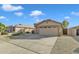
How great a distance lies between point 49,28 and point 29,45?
1.64 m

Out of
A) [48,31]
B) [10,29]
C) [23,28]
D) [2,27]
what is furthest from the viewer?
[48,31]

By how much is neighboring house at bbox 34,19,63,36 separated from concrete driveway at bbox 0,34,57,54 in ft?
1.29

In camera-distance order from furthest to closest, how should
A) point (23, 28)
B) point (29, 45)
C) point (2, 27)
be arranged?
1. point (23, 28)
2. point (2, 27)
3. point (29, 45)

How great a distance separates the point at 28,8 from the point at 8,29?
1081mm

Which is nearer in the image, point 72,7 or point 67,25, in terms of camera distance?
point 72,7

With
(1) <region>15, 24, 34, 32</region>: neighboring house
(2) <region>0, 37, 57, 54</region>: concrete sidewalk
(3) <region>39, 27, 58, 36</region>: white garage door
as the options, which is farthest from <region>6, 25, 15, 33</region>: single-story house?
(3) <region>39, 27, 58, 36</region>: white garage door

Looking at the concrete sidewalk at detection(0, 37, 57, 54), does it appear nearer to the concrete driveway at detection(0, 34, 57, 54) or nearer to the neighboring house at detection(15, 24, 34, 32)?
the concrete driveway at detection(0, 34, 57, 54)

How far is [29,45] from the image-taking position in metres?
6.05

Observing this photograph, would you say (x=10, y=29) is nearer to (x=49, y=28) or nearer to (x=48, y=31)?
(x=48, y=31)

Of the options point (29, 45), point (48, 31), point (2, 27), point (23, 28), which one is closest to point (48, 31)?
point (48, 31)

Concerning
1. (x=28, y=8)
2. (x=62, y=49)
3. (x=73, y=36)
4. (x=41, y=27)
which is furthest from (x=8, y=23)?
(x=73, y=36)
